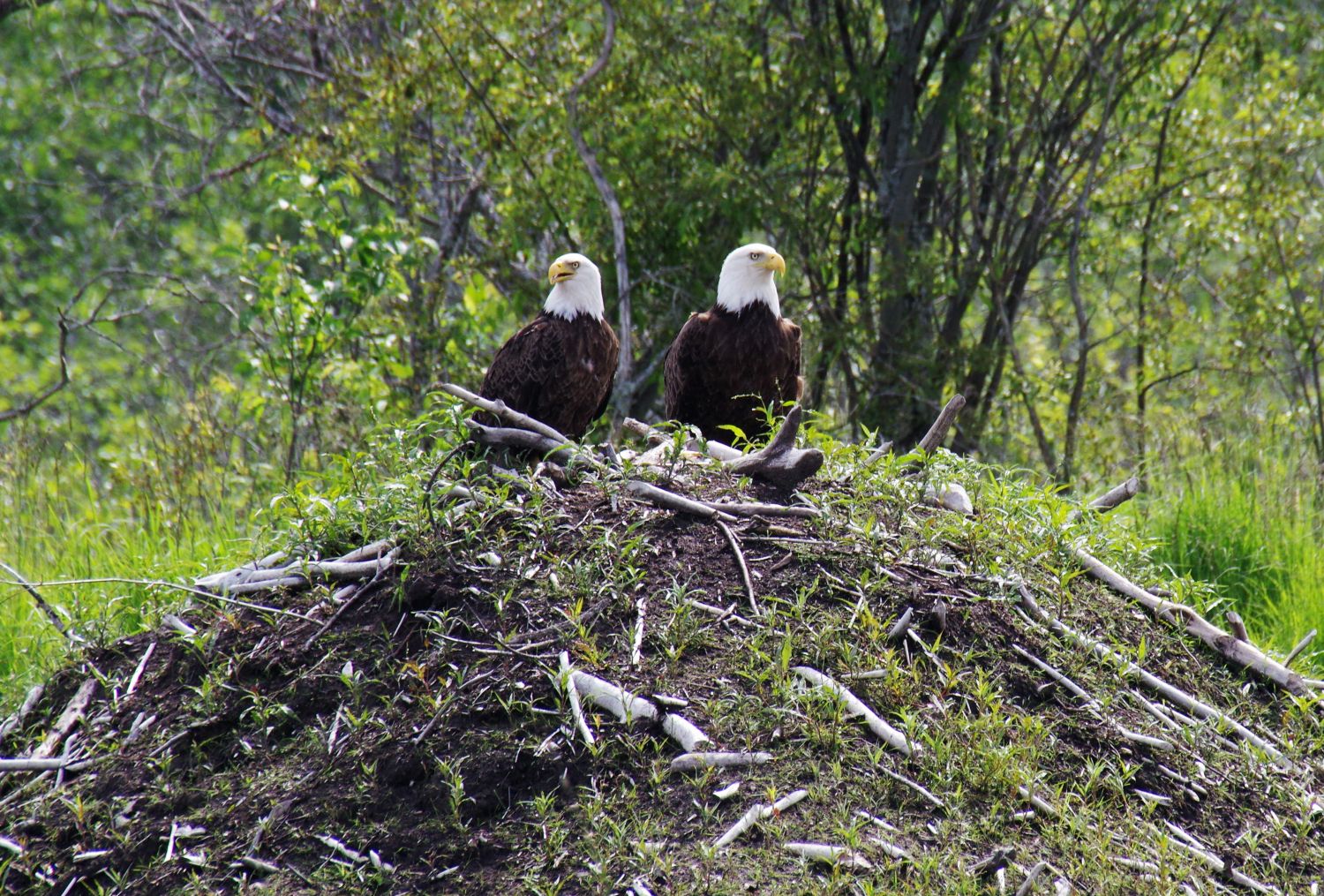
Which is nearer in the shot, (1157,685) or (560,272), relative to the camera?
(1157,685)

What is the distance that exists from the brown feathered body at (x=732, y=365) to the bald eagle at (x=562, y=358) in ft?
1.36

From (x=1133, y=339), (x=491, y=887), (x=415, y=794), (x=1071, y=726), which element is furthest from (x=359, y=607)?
(x=1133, y=339)

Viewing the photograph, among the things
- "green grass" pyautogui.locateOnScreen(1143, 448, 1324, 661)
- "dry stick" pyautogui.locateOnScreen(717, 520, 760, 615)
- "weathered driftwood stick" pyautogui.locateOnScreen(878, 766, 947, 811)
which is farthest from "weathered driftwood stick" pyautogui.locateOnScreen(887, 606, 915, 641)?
"green grass" pyautogui.locateOnScreen(1143, 448, 1324, 661)

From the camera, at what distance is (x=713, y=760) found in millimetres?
2744

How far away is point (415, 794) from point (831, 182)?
6.87 m

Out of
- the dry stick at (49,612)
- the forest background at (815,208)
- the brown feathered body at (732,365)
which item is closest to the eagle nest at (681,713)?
the dry stick at (49,612)

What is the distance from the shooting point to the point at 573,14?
8.15 metres

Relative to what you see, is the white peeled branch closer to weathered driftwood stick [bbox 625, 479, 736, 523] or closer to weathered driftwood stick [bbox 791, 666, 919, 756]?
weathered driftwood stick [bbox 625, 479, 736, 523]

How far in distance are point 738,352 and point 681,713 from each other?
2960mm

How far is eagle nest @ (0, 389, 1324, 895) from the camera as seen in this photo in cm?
264

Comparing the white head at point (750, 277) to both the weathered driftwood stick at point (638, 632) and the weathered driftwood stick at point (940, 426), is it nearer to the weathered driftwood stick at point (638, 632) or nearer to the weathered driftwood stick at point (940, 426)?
the weathered driftwood stick at point (940, 426)

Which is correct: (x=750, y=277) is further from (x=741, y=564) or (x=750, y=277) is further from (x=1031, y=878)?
(x=1031, y=878)

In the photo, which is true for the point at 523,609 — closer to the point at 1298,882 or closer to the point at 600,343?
the point at 1298,882

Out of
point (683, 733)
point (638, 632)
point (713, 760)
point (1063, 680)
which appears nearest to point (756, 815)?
point (713, 760)
